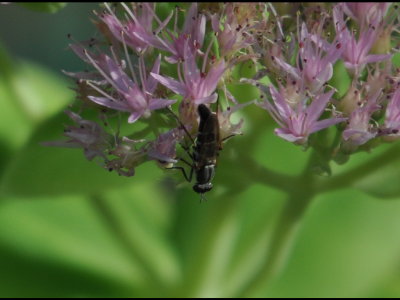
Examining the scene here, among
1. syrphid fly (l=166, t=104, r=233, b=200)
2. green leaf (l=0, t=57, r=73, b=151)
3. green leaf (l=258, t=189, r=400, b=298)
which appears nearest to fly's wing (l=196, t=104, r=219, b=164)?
syrphid fly (l=166, t=104, r=233, b=200)

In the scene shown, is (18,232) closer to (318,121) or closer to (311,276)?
(311,276)

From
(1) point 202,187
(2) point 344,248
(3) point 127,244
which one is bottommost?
(2) point 344,248

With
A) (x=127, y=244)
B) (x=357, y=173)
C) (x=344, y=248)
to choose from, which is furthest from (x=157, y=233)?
(x=357, y=173)

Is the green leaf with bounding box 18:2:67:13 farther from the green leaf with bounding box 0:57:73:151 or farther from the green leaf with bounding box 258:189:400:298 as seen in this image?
the green leaf with bounding box 258:189:400:298

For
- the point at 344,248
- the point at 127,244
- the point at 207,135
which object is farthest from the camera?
the point at 344,248

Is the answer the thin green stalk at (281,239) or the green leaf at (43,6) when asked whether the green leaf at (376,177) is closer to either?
the thin green stalk at (281,239)

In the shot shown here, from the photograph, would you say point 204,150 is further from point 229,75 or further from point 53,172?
point 53,172

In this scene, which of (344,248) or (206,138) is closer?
(206,138)
